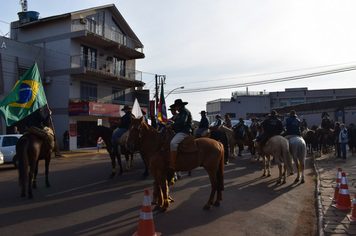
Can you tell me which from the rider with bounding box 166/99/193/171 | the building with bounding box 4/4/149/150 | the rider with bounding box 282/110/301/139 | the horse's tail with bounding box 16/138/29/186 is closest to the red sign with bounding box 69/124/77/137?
the building with bounding box 4/4/149/150

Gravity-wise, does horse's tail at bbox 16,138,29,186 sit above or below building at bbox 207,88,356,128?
below

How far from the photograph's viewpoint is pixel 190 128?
6539mm

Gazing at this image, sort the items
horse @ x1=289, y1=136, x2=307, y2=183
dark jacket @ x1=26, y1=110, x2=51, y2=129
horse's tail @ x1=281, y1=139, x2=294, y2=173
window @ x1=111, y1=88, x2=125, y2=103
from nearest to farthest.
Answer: dark jacket @ x1=26, y1=110, x2=51, y2=129, horse's tail @ x1=281, y1=139, x2=294, y2=173, horse @ x1=289, y1=136, x2=307, y2=183, window @ x1=111, y1=88, x2=125, y2=103

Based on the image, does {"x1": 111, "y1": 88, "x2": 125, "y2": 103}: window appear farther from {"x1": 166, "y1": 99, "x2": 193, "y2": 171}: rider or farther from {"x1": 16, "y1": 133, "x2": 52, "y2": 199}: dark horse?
{"x1": 166, "y1": 99, "x2": 193, "y2": 171}: rider

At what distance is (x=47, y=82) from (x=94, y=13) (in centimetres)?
948

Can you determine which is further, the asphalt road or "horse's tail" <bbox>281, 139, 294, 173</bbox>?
"horse's tail" <bbox>281, 139, 294, 173</bbox>

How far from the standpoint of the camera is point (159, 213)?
5.95m

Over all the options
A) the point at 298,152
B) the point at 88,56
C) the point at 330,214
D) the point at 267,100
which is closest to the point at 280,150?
the point at 298,152

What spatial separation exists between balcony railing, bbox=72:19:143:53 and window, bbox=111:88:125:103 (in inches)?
222

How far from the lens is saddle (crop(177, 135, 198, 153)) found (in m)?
6.21

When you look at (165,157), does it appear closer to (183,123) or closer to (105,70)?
(183,123)

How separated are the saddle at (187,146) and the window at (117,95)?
25.8 metres

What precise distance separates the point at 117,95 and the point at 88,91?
4590 millimetres

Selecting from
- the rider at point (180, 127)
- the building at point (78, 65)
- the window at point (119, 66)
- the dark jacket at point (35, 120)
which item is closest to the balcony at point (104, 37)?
the building at point (78, 65)
